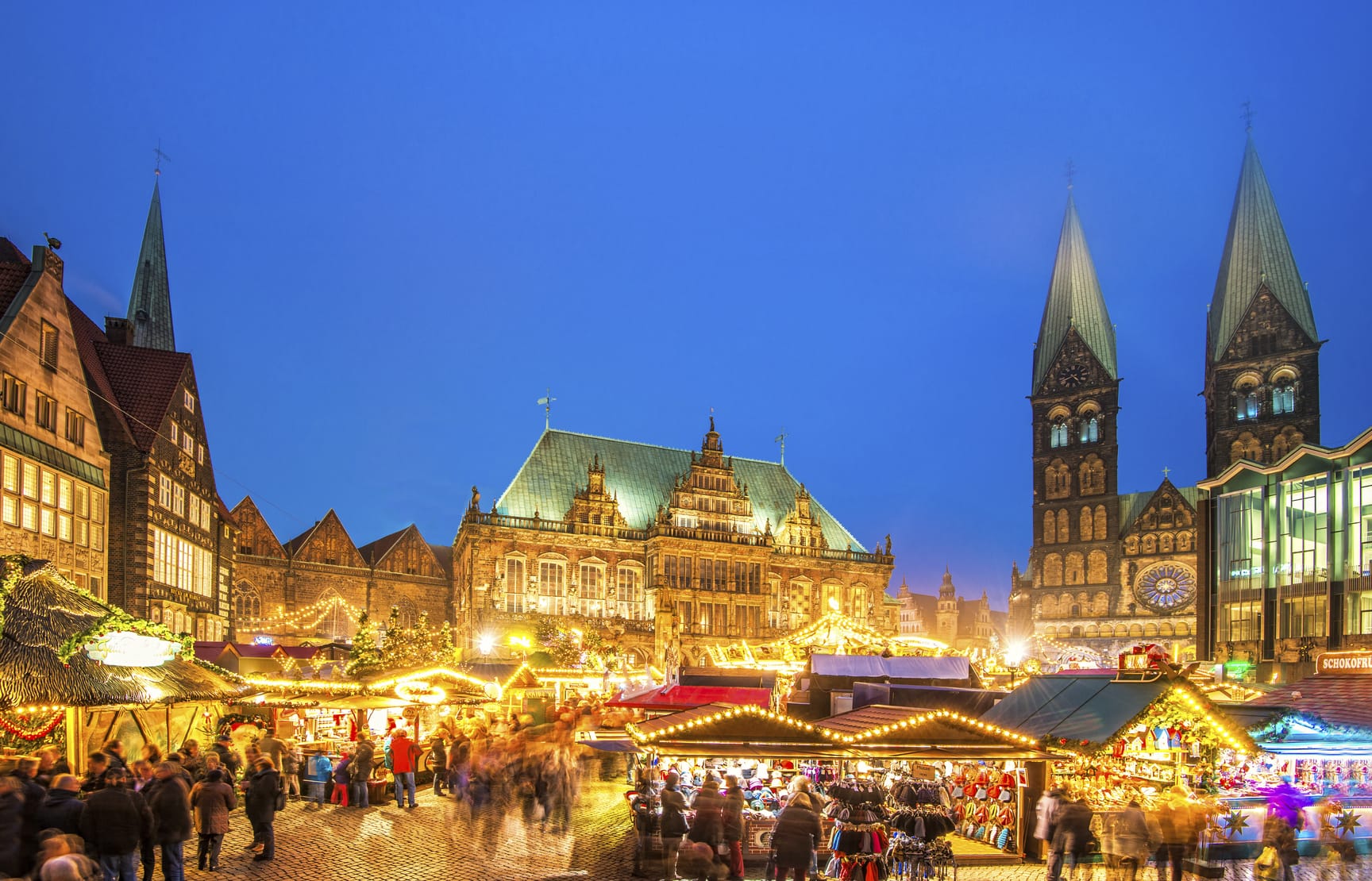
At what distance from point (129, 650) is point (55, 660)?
1.45m

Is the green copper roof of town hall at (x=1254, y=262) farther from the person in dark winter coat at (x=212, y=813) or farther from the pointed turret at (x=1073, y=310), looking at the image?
the person in dark winter coat at (x=212, y=813)

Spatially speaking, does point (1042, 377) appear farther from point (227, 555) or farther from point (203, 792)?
point (203, 792)

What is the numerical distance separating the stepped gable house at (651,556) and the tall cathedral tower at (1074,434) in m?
15.5

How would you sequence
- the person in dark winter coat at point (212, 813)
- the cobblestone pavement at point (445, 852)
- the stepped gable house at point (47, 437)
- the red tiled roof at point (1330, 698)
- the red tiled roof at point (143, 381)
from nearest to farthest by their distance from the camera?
the person in dark winter coat at point (212, 813) → the cobblestone pavement at point (445, 852) → the red tiled roof at point (1330, 698) → the stepped gable house at point (47, 437) → the red tiled roof at point (143, 381)

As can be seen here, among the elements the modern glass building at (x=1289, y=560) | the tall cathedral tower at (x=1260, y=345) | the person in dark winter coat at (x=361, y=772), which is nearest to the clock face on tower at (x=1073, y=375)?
the tall cathedral tower at (x=1260, y=345)

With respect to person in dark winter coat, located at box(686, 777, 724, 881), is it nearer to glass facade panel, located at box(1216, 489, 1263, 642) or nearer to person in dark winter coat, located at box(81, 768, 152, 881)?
person in dark winter coat, located at box(81, 768, 152, 881)

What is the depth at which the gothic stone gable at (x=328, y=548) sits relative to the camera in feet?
199

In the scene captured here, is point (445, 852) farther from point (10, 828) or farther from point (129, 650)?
point (10, 828)

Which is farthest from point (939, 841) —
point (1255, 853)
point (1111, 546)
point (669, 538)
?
point (1111, 546)

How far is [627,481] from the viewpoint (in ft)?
221

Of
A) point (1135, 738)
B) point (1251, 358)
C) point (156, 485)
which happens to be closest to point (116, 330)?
point (156, 485)

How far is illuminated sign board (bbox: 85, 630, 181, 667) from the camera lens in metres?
15.9

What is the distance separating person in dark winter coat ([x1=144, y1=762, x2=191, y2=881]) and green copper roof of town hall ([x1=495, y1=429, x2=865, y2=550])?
160 ft

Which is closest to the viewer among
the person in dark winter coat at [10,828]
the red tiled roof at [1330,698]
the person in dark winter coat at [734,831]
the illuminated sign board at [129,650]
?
the person in dark winter coat at [10,828]
